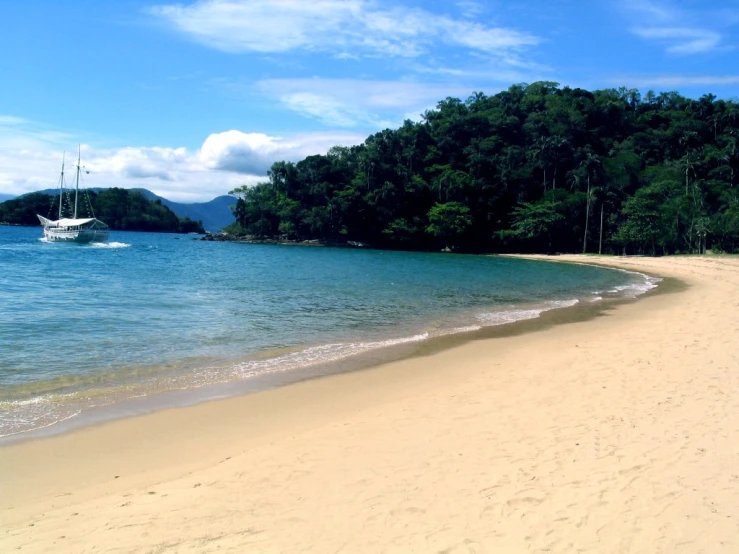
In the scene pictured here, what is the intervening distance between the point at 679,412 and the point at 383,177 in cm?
8548

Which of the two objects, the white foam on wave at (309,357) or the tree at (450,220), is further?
the tree at (450,220)

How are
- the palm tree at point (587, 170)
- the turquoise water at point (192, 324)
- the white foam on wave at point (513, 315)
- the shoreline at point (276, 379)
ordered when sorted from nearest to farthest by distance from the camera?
1. the shoreline at point (276, 379)
2. the turquoise water at point (192, 324)
3. the white foam on wave at point (513, 315)
4. the palm tree at point (587, 170)

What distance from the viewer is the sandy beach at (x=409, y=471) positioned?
4.40 meters

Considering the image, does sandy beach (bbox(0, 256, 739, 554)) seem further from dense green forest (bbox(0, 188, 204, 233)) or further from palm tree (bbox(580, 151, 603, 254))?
dense green forest (bbox(0, 188, 204, 233))

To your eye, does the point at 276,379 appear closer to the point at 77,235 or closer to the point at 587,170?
the point at 77,235

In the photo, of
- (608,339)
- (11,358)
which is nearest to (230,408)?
(11,358)

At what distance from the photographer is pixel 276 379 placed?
1036 centimetres

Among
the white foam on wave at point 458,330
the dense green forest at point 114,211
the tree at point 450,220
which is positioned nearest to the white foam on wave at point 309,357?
the white foam on wave at point 458,330

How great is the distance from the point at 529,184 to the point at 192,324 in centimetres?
8305

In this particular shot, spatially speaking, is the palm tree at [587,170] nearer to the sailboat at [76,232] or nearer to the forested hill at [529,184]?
the forested hill at [529,184]

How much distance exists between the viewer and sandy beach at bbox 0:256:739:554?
440 cm

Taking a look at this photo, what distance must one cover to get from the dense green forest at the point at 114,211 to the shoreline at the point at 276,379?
408 feet

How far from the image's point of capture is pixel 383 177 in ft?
298

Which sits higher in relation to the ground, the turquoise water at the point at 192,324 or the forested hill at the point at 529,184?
the forested hill at the point at 529,184
